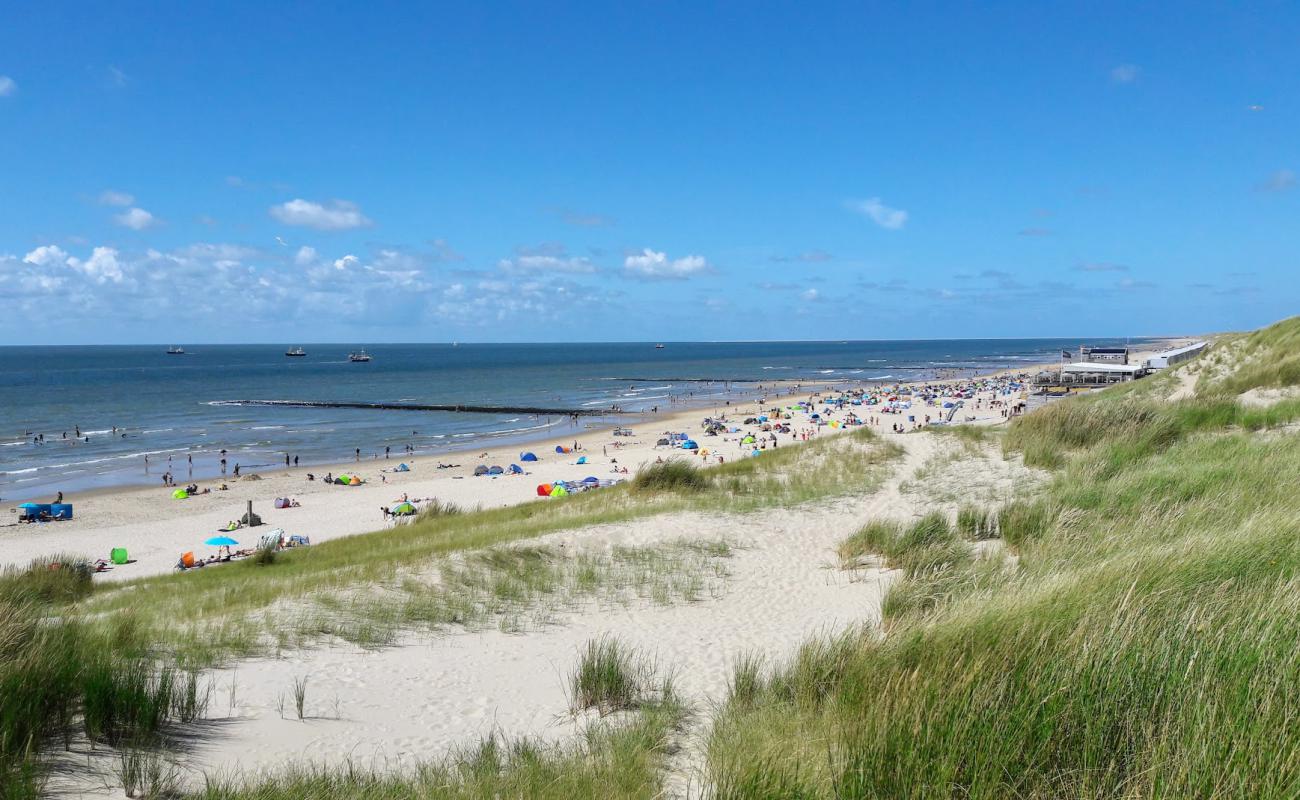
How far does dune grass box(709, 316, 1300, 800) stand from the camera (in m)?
2.84

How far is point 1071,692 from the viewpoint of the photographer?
3273 millimetres

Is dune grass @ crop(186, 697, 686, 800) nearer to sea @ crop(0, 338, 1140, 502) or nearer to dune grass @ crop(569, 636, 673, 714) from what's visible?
dune grass @ crop(569, 636, 673, 714)

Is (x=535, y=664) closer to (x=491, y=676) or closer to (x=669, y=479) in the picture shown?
(x=491, y=676)

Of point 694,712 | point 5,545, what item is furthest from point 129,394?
point 694,712

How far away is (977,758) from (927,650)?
109 cm

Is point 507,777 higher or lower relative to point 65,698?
lower

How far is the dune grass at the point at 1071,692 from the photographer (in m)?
2.84

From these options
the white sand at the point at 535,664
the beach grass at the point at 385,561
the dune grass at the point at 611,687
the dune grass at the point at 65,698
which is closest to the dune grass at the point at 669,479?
the beach grass at the point at 385,561

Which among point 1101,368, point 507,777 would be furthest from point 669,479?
point 1101,368

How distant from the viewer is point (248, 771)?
15.2ft

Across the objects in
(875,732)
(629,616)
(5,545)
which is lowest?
(5,545)

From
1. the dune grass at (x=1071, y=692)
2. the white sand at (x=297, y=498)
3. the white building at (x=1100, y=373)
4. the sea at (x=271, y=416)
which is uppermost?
the white building at (x=1100, y=373)

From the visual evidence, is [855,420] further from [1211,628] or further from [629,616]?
A: [1211,628]

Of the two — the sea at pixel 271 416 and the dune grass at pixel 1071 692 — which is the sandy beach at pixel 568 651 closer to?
the dune grass at pixel 1071 692
